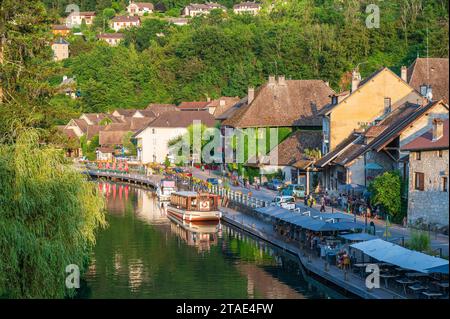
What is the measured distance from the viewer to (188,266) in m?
43.3

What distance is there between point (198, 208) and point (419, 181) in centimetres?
2034

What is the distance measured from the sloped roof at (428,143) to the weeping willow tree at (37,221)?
16614mm

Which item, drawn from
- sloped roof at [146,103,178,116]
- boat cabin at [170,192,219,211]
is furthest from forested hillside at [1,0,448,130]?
boat cabin at [170,192,219,211]

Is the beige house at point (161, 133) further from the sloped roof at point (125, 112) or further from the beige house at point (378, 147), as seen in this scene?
the beige house at point (378, 147)

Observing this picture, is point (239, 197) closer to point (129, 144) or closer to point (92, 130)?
point (129, 144)

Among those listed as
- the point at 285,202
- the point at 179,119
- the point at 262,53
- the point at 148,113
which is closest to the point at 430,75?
the point at 285,202

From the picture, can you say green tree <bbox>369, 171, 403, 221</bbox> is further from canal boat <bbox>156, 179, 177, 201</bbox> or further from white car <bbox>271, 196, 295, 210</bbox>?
canal boat <bbox>156, 179, 177, 201</bbox>

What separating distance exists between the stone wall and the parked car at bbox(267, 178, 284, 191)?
73.2ft

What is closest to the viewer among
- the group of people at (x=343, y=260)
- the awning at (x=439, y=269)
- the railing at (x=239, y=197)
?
the awning at (x=439, y=269)

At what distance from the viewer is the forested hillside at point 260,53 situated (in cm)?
12206

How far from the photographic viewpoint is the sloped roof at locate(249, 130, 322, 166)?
2778 inches

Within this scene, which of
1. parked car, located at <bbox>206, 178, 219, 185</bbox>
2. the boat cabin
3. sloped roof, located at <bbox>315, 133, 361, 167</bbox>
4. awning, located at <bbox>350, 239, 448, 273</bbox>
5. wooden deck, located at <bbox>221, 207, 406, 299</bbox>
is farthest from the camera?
parked car, located at <bbox>206, 178, 219, 185</bbox>

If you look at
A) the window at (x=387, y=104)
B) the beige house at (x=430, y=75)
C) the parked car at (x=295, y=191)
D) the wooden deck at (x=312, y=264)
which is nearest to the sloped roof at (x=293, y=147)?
the parked car at (x=295, y=191)
